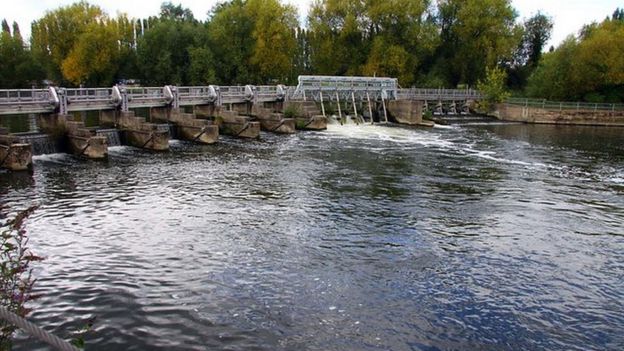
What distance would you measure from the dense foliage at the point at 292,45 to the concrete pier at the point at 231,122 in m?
34.1

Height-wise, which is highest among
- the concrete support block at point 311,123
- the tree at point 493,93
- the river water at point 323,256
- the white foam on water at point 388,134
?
the tree at point 493,93

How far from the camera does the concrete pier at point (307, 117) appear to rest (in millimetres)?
52594

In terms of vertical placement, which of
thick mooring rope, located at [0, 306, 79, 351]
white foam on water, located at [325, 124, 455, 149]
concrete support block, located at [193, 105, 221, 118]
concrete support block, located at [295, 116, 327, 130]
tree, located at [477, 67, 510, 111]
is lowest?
white foam on water, located at [325, 124, 455, 149]

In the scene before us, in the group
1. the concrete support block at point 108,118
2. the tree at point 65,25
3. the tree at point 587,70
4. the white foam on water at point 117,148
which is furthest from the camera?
the tree at point 65,25

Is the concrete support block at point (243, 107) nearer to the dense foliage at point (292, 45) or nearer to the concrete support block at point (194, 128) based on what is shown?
the concrete support block at point (194, 128)

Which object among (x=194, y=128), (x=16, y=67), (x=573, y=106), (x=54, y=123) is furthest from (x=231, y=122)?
(x=16, y=67)

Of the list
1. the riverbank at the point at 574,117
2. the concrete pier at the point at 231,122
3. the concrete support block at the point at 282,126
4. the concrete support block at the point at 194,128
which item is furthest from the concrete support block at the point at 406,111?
the concrete support block at the point at 194,128

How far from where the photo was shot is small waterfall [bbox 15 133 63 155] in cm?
3206

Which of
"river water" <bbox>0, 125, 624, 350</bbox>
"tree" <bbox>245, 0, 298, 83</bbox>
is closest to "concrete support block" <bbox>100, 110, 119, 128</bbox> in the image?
"river water" <bbox>0, 125, 624, 350</bbox>

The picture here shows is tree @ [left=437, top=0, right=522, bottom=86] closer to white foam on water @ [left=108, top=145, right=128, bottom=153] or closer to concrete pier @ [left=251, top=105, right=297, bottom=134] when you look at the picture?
concrete pier @ [left=251, top=105, right=297, bottom=134]

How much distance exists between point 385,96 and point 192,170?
133 ft

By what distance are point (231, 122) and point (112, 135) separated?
453 inches

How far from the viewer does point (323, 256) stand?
1541 centimetres

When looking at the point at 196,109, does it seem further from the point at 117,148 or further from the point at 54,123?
the point at 54,123
